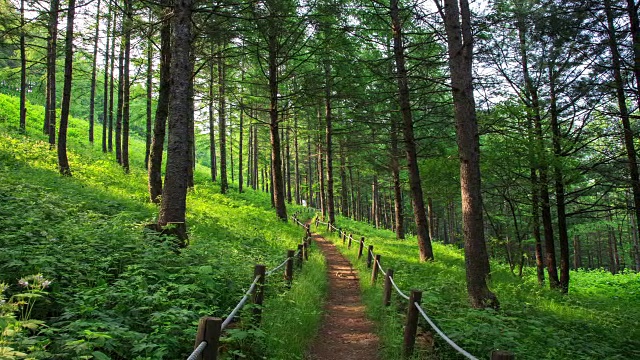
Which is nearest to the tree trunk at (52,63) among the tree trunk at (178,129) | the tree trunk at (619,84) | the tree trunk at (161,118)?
the tree trunk at (161,118)

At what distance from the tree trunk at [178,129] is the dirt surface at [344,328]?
367 cm

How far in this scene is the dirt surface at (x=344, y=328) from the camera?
6270 millimetres

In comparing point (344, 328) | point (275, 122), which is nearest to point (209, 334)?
point (344, 328)

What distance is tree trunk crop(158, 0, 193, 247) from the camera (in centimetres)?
810

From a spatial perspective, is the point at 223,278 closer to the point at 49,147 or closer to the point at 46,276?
the point at 46,276

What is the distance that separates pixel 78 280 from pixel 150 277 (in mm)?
920

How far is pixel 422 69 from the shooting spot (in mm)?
13859

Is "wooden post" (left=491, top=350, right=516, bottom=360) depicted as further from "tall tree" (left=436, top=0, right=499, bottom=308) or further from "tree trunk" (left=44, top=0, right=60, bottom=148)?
"tree trunk" (left=44, top=0, right=60, bottom=148)

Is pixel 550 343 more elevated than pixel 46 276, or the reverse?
pixel 46 276

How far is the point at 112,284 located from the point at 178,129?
386 centimetres

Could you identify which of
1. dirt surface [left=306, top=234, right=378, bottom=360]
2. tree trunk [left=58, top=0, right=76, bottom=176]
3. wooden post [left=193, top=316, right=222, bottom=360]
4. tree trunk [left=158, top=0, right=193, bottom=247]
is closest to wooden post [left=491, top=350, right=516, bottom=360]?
wooden post [left=193, top=316, right=222, bottom=360]

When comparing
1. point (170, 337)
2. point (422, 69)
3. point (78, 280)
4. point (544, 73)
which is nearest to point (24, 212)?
point (78, 280)

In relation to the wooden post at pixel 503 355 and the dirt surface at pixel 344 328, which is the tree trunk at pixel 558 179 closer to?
the dirt surface at pixel 344 328

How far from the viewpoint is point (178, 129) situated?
8109 millimetres
